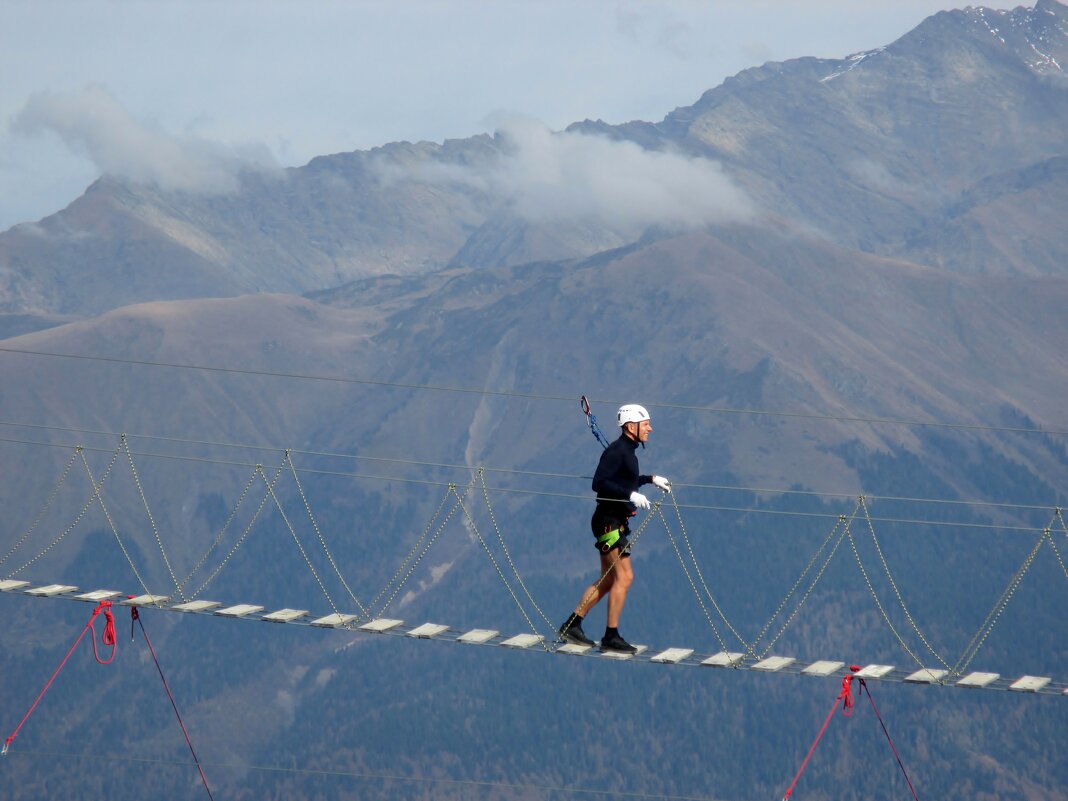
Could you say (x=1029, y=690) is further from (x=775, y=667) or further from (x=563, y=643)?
(x=563, y=643)

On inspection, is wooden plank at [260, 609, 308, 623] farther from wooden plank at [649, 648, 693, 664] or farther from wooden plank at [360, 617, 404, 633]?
wooden plank at [649, 648, 693, 664]

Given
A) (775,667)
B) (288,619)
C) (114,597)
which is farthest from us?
(114,597)

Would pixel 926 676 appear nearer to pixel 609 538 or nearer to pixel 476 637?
pixel 609 538

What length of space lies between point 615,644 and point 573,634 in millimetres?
856

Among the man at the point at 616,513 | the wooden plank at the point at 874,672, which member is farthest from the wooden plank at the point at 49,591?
the wooden plank at the point at 874,672

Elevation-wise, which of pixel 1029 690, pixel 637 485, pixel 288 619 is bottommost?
pixel 1029 690

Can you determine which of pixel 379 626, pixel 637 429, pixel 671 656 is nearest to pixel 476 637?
pixel 379 626

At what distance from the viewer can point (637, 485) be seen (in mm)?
29516

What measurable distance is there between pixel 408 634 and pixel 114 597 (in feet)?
23.3

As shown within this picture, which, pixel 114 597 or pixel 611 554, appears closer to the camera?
pixel 611 554

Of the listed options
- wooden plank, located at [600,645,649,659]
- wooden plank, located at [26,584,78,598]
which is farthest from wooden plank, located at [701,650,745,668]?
wooden plank, located at [26,584,78,598]

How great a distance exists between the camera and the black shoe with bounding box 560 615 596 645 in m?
29.8

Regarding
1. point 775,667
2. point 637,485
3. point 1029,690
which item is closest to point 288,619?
point 637,485

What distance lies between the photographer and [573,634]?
30.2 meters
